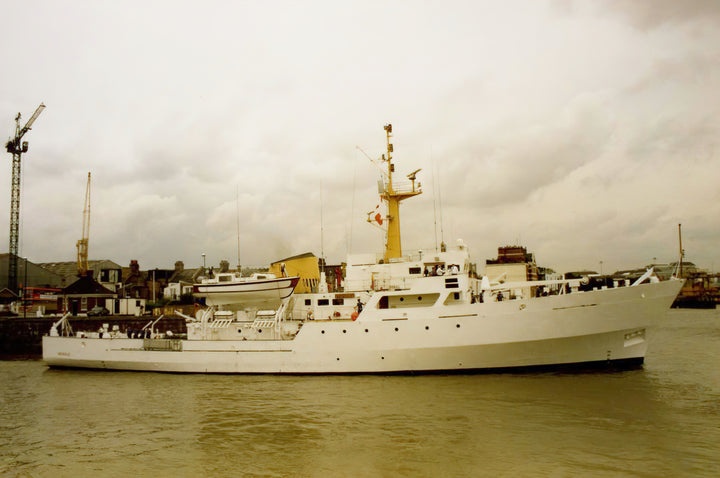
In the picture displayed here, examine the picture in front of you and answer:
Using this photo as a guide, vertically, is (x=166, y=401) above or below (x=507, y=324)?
below

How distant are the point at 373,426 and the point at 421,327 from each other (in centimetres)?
617

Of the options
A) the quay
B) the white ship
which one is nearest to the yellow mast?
the white ship

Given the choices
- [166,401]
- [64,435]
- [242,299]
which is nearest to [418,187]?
[242,299]

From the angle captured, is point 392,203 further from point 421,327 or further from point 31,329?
point 31,329

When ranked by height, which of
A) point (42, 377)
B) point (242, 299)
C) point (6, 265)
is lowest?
point (42, 377)

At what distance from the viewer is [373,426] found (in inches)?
498

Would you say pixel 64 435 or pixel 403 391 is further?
pixel 403 391

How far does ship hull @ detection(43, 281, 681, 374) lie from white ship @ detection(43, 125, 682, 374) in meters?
0.04

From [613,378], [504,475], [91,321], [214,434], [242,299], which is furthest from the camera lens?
[91,321]

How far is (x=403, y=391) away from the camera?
16234 mm

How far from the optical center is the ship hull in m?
17.8

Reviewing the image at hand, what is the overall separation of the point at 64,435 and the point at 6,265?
4702 centimetres

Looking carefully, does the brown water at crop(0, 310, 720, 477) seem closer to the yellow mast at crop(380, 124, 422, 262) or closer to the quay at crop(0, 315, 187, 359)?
the yellow mast at crop(380, 124, 422, 262)

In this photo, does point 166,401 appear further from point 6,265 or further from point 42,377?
point 6,265
